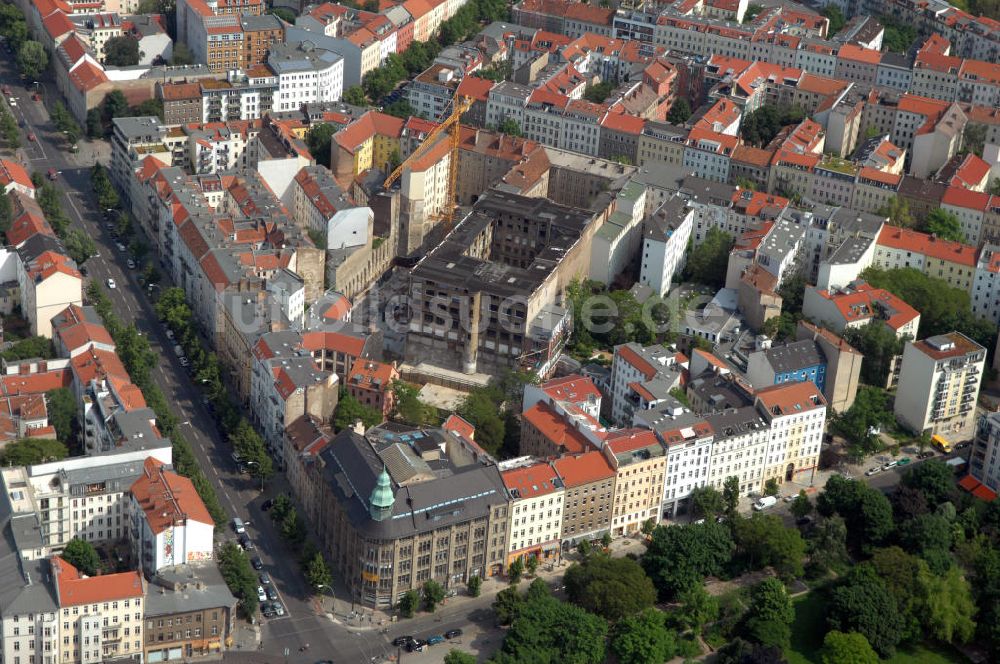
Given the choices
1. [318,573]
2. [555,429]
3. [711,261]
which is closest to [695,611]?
[555,429]

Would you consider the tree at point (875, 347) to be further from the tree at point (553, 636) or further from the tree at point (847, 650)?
the tree at point (553, 636)

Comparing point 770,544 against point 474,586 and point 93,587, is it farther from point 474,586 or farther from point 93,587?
point 93,587

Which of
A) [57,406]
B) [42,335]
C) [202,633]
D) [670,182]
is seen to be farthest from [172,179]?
[202,633]

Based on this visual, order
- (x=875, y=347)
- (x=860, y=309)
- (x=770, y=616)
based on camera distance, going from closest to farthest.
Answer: (x=770, y=616) → (x=875, y=347) → (x=860, y=309)

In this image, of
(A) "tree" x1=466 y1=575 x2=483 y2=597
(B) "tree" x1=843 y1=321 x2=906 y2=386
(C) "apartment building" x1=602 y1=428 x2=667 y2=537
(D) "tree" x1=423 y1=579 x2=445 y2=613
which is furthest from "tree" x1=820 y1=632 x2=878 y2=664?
(B) "tree" x1=843 y1=321 x2=906 y2=386

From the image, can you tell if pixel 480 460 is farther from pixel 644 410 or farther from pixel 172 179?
pixel 172 179
